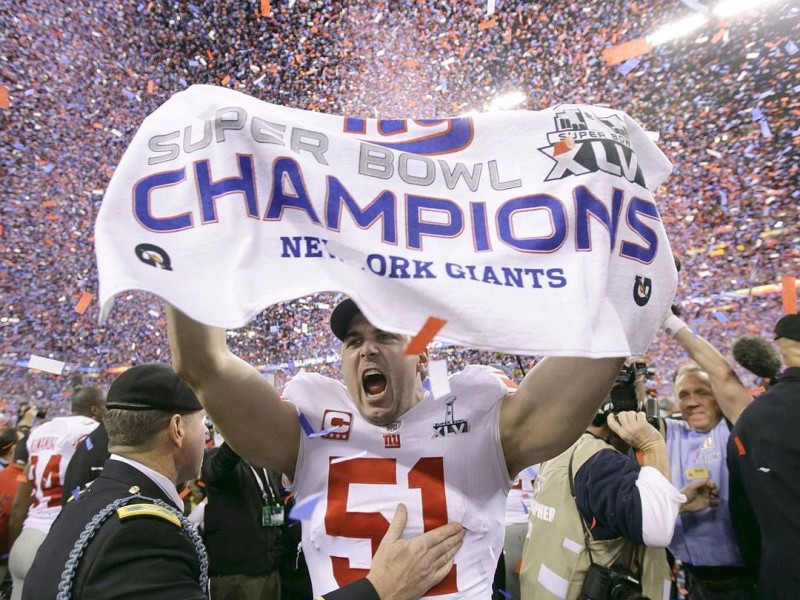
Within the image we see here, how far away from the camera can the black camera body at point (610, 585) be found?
7.09ft

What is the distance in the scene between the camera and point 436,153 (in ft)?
5.05

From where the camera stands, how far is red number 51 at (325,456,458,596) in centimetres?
150

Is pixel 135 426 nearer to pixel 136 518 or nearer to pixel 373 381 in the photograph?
pixel 136 518

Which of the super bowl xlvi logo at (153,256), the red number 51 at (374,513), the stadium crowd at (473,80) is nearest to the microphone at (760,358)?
the red number 51 at (374,513)

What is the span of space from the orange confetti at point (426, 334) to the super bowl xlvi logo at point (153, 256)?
51cm

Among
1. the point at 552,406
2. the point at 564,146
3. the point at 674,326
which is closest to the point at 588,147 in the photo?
the point at 564,146

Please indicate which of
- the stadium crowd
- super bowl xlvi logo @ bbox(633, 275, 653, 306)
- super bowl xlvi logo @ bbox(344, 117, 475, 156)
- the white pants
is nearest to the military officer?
super bowl xlvi logo @ bbox(344, 117, 475, 156)

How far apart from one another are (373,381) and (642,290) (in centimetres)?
76

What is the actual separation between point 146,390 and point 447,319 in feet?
3.79

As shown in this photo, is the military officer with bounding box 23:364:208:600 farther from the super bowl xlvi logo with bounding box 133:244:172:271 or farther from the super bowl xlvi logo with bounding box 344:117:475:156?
the super bowl xlvi logo with bounding box 344:117:475:156

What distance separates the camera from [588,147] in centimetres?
144

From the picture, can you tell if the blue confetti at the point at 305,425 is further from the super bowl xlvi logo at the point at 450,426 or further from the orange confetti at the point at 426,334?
the orange confetti at the point at 426,334

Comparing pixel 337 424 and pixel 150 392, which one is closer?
pixel 337 424

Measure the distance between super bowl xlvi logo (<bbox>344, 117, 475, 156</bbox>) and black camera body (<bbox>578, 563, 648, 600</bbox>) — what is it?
1.72m
